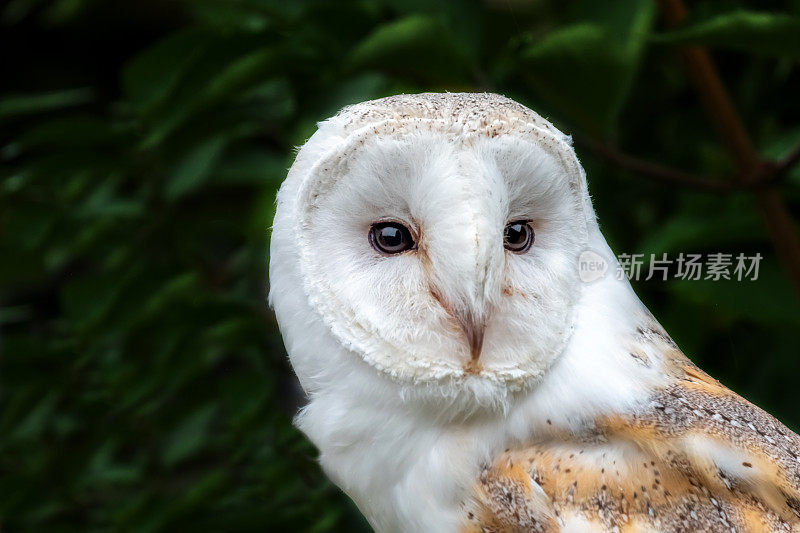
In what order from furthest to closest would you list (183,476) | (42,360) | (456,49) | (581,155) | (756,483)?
(183,476) → (42,360) → (581,155) → (456,49) → (756,483)

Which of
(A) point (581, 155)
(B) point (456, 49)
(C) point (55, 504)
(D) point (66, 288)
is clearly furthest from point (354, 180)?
(C) point (55, 504)

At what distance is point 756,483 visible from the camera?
0.84 m

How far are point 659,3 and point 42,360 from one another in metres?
1.22

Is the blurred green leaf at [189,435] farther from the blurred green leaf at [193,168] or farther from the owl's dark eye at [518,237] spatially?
the owl's dark eye at [518,237]

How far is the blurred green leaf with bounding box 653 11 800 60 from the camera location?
38.7 inches

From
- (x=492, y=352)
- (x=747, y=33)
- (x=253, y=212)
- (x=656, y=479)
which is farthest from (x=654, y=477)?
(x=253, y=212)

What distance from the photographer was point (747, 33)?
3.31 feet

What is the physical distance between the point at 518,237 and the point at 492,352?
126mm

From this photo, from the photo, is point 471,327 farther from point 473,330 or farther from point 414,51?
point 414,51

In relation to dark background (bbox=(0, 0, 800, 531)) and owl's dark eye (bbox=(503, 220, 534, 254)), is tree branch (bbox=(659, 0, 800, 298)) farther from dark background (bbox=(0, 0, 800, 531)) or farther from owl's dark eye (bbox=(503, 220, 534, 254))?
owl's dark eye (bbox=(503, 220, 534, 254))

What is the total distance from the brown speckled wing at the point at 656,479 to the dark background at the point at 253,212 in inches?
13.7

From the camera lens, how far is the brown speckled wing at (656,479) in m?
0.82

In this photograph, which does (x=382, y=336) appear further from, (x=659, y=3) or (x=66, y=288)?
(x=66, y=288)

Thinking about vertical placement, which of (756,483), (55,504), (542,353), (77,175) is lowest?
(55,504)
